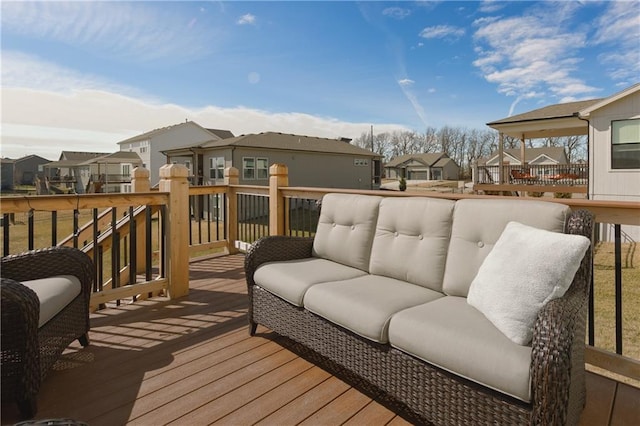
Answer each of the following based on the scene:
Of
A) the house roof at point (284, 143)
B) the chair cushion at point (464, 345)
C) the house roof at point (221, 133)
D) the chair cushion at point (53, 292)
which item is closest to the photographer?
the chair cushion at point (464, 345)

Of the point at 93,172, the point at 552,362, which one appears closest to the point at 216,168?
the point at 552,362

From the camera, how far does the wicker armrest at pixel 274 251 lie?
267cm

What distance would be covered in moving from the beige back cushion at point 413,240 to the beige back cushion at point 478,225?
70 mm

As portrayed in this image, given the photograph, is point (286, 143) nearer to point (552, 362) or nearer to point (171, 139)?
point (171, 139)

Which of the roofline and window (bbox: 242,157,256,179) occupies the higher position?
the roofline

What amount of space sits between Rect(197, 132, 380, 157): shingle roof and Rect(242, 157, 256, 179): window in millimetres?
668

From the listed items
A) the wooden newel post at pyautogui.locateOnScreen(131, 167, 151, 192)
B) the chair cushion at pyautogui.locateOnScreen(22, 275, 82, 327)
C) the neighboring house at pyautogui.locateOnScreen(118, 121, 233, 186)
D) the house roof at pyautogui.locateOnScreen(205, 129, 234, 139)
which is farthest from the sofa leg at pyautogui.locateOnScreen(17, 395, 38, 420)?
the neighboring house at pyautogui.locateOnScreen(118, 121, 233, 186)

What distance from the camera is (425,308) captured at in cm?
180

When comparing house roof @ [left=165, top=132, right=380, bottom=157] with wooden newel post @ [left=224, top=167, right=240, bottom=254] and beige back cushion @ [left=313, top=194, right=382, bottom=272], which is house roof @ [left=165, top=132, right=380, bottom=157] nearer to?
wooden newel post @ [left=224, top=167, right=240, bottom=254]

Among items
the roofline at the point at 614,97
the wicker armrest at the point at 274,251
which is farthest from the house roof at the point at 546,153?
the wicker armrest at the point at 274,251

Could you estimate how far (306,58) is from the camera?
13.6 metres

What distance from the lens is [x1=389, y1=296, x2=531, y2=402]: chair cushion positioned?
1.30 metres

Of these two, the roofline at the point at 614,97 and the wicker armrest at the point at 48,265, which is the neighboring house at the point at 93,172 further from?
the roofline at the point at 614,97

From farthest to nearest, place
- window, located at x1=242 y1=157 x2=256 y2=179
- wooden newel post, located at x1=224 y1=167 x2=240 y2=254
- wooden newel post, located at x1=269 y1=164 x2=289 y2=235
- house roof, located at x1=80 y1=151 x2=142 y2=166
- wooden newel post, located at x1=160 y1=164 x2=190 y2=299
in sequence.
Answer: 1. house roof, located at x1=80 y1=151 x2=142 y2=166
2. window, located at x1=242 y1=157 x2=256 y2=179
3. wooden newel post, located at x1=224 y1=167 x2=240 y2=254
4. wooden newel post, located at x1=269 y1=164 x2=289 y2=235
5. wooden newel post, located at x1=160 y1=164 x2=190 y2=299
